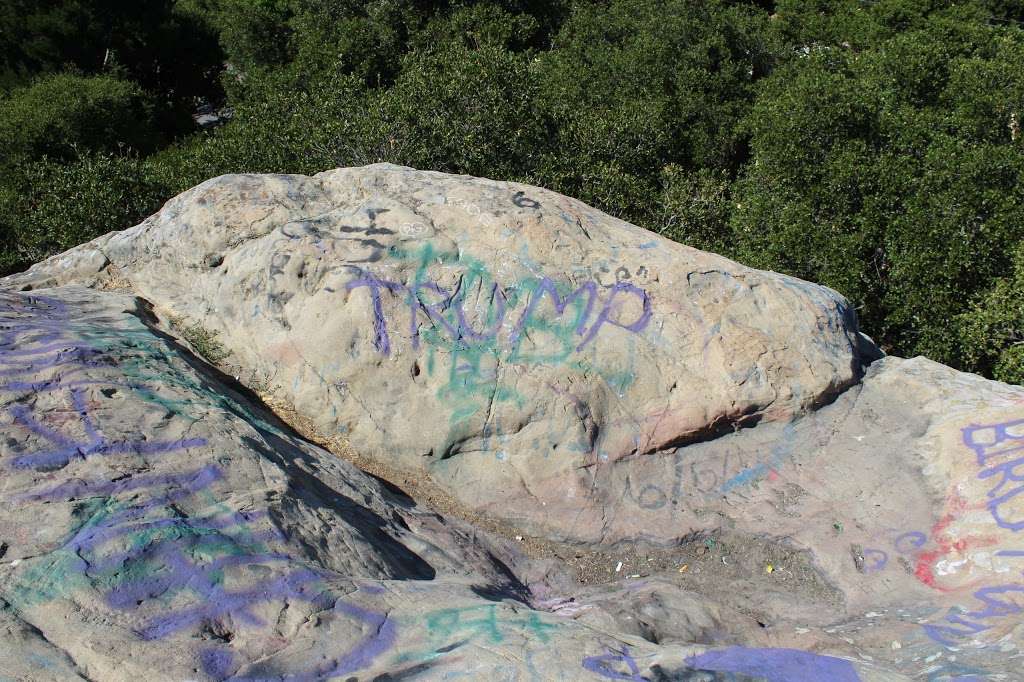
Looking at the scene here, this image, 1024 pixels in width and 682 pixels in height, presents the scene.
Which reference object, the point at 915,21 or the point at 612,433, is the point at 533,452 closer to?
the point at 612,433

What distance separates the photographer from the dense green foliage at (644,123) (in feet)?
38.9

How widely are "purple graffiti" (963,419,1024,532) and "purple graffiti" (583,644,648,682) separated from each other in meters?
3.49

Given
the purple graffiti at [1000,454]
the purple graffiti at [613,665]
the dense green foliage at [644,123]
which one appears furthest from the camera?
the dense green foliage at [644,123]

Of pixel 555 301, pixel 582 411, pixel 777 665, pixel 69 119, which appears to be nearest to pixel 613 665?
pixel 777 665

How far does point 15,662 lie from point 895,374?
6911 millimetres

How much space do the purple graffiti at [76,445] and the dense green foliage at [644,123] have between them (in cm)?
853

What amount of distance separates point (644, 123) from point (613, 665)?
572 inches

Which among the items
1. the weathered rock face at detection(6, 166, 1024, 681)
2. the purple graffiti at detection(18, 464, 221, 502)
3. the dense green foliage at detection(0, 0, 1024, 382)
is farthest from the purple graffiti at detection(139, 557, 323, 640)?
the dense green foliage at detection(0, 0, 1024, 382)

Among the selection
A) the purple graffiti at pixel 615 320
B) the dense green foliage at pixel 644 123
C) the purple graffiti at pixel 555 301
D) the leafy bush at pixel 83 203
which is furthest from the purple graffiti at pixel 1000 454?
the leafy bush at pixel 83 203

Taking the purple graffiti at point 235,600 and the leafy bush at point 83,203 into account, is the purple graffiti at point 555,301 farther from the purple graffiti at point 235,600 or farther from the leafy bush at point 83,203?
the leafy bush at point 83,203

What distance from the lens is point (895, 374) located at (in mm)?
7570

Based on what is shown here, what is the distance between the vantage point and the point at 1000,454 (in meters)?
6.68

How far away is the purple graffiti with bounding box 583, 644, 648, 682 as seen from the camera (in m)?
4.40

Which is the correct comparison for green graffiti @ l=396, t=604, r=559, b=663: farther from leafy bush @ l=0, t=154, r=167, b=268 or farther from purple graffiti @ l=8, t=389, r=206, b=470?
leafy bush @ l=0, t=154, r=167, b=268
